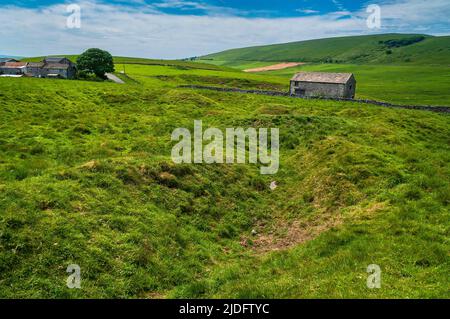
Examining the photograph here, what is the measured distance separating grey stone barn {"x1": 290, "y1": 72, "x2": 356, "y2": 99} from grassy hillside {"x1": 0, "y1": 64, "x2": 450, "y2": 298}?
171 ft

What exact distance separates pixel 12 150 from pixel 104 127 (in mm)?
11083

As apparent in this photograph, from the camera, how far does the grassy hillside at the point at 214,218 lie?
11.6 m

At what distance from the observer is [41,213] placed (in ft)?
45.1

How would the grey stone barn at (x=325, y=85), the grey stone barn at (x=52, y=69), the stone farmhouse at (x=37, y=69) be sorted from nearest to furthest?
the grey stone barn at (x=325, y=85) < the grey stone barn at (x=52, y=69) < the stone farmhouse at (x=37, y=69)

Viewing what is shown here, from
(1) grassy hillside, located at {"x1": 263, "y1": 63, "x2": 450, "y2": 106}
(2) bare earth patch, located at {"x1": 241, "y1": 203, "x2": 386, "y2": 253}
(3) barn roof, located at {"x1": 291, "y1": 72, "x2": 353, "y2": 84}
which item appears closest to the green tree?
(3) barn roof, located at {"x1": 291, "y1": 72, "x2": 353, "y2": 84}

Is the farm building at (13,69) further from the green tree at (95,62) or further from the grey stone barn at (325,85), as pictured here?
the grey stone barn at (325,85)

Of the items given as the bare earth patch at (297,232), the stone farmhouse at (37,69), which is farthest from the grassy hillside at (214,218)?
the stone farmhouse at (37,69)

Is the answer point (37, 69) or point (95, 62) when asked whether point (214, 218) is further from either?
point (37, 69)

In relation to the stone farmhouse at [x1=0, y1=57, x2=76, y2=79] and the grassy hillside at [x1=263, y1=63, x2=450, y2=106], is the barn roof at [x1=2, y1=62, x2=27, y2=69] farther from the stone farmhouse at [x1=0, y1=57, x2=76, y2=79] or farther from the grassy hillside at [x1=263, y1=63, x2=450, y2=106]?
the grassy hillside at [x1=263, y1=63, x2=450, y2=106]

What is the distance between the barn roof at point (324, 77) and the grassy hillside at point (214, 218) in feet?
174

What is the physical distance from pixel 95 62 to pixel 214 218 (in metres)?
89.5

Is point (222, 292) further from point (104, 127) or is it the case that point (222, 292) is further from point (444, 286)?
point (104, 127)

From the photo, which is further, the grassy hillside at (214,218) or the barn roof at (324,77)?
the barn roof at (324,77)
